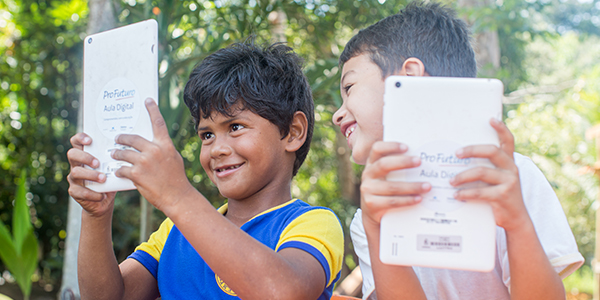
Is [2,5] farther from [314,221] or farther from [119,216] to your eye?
[314,221]

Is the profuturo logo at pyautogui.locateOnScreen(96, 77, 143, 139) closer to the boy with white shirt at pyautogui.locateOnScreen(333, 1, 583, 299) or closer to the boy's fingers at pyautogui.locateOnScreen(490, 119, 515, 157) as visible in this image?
the boy with white shirt at pyautogui.locateOnScreen(333, 1, 583, 299)

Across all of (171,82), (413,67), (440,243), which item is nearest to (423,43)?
(413,67)

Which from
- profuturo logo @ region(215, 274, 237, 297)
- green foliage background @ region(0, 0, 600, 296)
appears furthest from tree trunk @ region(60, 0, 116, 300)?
profuturo logo @ region(215, 274, 237, 297)

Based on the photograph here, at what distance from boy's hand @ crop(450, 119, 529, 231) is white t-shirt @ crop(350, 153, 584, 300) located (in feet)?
1.19

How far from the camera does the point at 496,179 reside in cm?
79

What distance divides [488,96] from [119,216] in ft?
15.7

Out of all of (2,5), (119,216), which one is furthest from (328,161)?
(2,5)

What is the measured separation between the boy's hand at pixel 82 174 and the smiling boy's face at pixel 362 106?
0.72m

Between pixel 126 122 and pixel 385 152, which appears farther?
pixel 126 122

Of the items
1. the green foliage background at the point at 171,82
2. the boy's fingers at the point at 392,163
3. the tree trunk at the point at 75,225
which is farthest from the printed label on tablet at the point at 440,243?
the tree trunk at the point at 75,225

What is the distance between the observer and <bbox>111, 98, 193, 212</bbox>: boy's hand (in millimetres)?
900

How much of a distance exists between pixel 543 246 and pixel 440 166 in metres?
0.49

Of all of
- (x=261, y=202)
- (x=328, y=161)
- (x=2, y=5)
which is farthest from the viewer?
(x=328, y=161)

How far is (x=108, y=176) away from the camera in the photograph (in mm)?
1038
